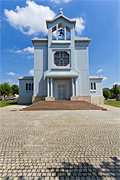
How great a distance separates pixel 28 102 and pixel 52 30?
44.7ft

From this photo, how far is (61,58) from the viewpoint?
2981 centimetres

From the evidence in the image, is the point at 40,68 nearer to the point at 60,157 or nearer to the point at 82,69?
the point at 82,69

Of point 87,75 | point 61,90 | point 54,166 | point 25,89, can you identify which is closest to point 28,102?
point 25,89

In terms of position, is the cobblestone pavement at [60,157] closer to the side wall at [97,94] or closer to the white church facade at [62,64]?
the white church facade at [62,64]

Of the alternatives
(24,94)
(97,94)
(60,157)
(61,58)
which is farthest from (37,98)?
(60,157)

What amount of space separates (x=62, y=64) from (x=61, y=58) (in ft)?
3.56

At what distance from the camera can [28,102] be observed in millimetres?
31359

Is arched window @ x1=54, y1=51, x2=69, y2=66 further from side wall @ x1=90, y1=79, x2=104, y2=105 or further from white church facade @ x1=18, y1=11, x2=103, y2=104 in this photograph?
side wall @ x1=90, y1=79, x2=104, y2=105

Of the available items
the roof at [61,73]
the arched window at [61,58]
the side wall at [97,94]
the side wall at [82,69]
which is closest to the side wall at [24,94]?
the roof at [61,73]

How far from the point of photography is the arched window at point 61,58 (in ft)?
97.4

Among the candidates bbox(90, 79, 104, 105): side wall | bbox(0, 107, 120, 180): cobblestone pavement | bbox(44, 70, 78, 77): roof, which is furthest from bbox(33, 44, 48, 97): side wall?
bbox(0, 107, 120, 180): cobblestone pavement

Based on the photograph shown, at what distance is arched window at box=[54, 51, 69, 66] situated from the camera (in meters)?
29.7

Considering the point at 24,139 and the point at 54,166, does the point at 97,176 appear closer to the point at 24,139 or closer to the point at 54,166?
the point at 54,166

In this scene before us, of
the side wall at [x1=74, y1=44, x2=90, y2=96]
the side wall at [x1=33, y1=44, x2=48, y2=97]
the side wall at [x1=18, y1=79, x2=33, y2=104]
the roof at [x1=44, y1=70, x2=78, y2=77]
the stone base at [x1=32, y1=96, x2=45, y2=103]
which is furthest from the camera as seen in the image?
the side wall at [x1=18, y1=79, x2=33, y2=104]
